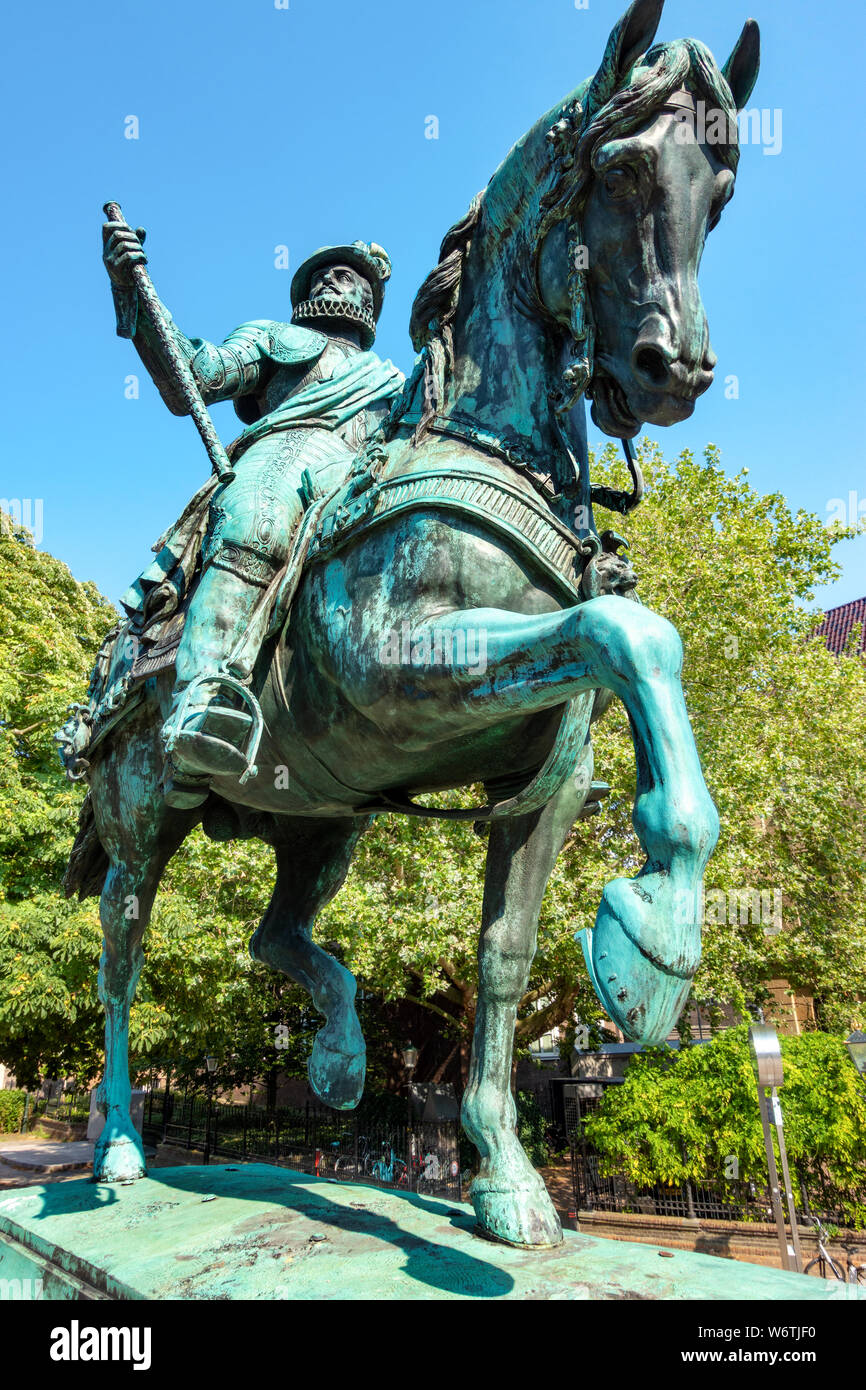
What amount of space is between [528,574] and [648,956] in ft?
4.06

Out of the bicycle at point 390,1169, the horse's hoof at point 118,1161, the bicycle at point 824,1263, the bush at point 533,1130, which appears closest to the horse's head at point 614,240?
the horse's hoof at point 118,1161

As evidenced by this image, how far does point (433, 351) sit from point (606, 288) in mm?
637

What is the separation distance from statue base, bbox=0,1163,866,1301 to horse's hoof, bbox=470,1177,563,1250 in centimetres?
4

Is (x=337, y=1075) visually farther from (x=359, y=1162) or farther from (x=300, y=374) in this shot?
(x=359, y=1162)

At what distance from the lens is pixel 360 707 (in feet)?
9.24

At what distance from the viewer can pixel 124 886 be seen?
4.29 metres

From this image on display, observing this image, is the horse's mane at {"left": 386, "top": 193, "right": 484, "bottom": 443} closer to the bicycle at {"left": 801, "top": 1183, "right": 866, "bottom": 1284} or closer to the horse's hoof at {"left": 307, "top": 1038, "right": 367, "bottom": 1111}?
the horse's hoof at {"left": 307, "top": 1038, "right": 367, "bottom": 1111}

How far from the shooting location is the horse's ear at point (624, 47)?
7.87 feet

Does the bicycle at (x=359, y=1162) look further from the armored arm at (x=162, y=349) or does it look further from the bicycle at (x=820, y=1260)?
the armored arm at (x=162, y=349)

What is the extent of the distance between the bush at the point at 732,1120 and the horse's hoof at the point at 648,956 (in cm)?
1172

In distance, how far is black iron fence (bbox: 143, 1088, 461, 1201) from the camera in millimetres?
15086

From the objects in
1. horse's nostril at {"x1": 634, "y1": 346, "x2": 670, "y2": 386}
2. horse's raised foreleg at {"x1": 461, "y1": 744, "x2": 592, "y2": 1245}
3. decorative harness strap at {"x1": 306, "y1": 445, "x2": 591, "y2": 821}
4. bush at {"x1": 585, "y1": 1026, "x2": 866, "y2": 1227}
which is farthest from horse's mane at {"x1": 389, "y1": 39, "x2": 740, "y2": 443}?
bush at {"x1": 585, "y1": 1026, "x2": 866, "y2": 1227}
